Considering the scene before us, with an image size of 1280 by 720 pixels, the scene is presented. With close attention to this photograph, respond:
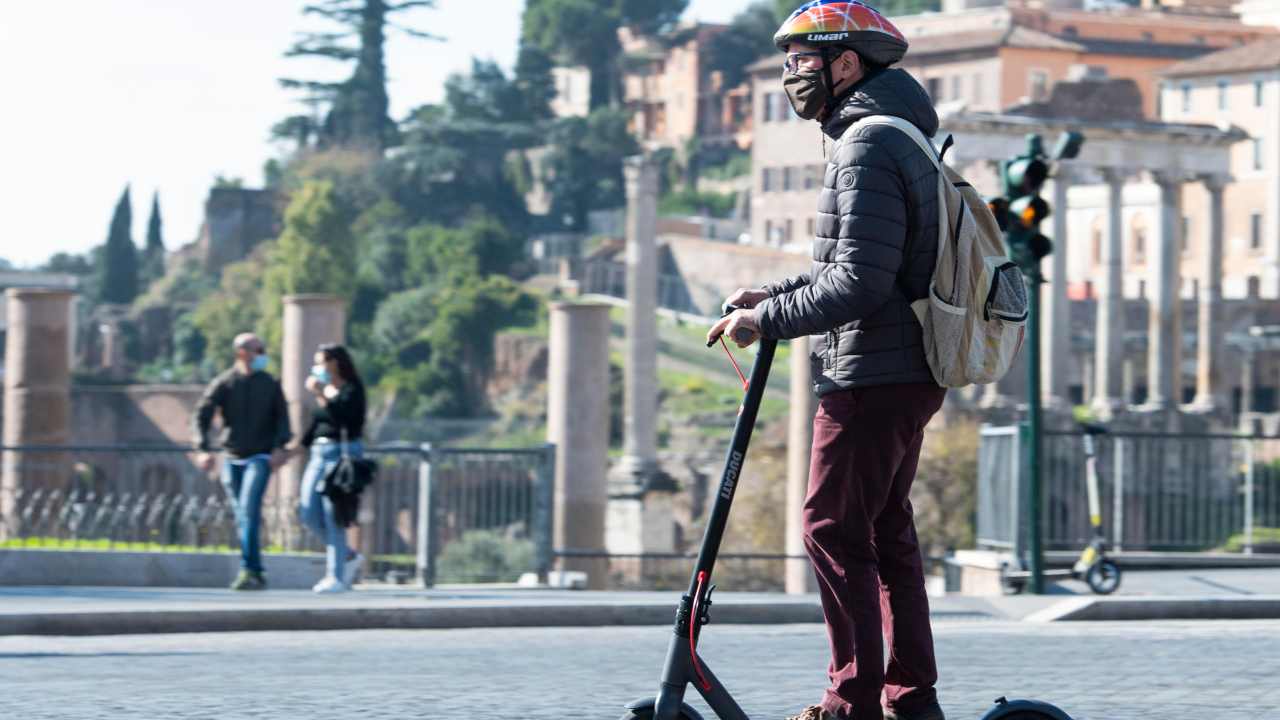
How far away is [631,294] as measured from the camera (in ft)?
185

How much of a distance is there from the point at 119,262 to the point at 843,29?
352ft

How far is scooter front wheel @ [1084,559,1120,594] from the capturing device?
585 inches

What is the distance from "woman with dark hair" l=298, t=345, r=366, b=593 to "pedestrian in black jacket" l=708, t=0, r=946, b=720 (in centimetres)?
816

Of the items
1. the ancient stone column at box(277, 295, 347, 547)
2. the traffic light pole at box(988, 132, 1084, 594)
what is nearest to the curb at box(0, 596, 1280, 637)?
the traffic light pole at box(988, 132, 1084, 594)

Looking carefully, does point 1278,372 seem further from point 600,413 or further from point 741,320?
point 741,320

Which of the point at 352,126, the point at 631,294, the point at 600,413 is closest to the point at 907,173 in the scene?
the point at 600,413

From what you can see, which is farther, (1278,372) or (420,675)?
(1278,372)

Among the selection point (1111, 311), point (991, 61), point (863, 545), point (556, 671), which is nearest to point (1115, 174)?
point (1111, 311)

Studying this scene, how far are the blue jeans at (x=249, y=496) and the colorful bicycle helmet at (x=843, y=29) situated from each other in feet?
28.2

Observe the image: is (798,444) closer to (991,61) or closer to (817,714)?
(817,714)

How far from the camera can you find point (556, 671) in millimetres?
8688

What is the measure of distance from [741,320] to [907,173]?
512 millimetres

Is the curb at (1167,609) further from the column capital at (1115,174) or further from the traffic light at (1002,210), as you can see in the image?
the column capital at (1115,174)

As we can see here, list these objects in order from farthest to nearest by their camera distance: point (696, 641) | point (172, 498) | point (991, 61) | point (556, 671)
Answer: point (991, 61) → point (172, 498) → point (556, 671) → point (696, 641)
